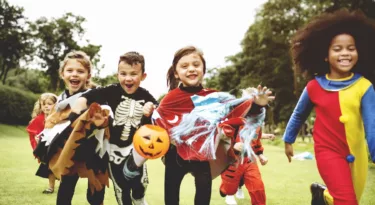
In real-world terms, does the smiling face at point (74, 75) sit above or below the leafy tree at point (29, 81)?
below

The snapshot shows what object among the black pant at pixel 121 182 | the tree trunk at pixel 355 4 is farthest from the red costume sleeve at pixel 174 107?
the tree trunk at pixel 355 4

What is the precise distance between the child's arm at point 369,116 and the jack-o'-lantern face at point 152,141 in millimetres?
1841

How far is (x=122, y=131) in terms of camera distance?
4.54 m

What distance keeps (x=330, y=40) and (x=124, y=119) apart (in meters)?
2.34

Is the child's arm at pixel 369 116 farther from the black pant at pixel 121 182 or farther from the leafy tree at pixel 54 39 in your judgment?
the leafy tree at pixel 54 39

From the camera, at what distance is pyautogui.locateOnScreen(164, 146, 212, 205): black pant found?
3.92m

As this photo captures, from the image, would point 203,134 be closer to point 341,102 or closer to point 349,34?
point 341,102

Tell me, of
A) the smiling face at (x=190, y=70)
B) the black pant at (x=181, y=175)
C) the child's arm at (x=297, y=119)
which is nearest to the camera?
the black pant at (x=181, y=175)

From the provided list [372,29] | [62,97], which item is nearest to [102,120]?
[62,97]

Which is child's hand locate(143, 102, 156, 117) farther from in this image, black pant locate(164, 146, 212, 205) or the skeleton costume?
black pant locate(164, 146, 212, 205)

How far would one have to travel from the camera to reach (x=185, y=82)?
4.29 m

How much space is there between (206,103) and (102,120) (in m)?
1.08

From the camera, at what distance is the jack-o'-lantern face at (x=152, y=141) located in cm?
397

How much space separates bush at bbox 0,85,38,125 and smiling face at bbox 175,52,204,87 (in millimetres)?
26251
